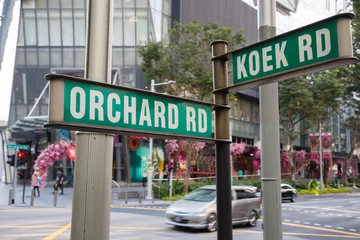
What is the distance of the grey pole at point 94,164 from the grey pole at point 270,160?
2.32 metres

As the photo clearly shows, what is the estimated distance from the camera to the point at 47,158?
80.7 ft

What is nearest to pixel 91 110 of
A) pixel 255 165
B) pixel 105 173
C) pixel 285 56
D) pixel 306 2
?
pixel 105 173

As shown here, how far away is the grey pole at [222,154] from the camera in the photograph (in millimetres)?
3674

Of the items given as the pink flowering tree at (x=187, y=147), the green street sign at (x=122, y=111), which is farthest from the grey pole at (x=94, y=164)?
the pink flowering tree at (x=187, y=147)

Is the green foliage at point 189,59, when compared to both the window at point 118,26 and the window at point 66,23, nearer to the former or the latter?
the window at point 118,26

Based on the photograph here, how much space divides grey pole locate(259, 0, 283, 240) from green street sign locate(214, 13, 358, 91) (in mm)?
1372

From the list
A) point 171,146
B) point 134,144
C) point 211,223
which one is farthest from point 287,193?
point 134,144

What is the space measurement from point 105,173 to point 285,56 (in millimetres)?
1828

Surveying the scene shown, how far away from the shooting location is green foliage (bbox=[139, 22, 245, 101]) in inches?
1127

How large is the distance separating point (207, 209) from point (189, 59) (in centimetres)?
1716

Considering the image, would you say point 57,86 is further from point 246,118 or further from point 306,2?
point 306,2

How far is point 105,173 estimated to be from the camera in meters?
3.30

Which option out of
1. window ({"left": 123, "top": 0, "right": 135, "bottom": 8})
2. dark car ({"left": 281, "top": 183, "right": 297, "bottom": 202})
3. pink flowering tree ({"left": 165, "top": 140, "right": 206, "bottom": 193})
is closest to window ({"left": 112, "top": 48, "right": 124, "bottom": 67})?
window ({"left": 123, "top": 0, "right": 135, "bottom": 8})

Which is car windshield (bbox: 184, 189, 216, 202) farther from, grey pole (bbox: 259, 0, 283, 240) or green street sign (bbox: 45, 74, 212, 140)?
green street sign (bbox: 45, 74, 212, 140)
